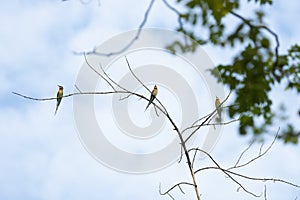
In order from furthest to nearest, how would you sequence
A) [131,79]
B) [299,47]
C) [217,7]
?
[131,79] → [299,47] → [217,7]

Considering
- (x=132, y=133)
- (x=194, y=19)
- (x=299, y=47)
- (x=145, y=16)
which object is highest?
(x=132, y=133)

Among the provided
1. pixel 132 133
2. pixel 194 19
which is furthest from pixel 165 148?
pixel 194 19

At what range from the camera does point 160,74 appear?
6.50 meters

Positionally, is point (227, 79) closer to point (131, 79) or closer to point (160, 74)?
point (131, 79)

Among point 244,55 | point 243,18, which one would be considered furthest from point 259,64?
point 243,18

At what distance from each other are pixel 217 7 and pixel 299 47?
97 centimetres

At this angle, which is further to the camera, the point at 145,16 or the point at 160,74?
the point at 160,74

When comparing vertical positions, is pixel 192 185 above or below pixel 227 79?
below

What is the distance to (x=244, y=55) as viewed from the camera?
3.45 m

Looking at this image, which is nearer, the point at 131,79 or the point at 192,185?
the point at 192,185

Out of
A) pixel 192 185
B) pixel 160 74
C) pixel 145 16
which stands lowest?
pixel 192 185

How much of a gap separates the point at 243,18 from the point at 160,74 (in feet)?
10.5

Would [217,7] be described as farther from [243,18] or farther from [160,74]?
[160,74]

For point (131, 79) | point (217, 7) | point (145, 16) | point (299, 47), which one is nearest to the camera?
point (145, 16)
